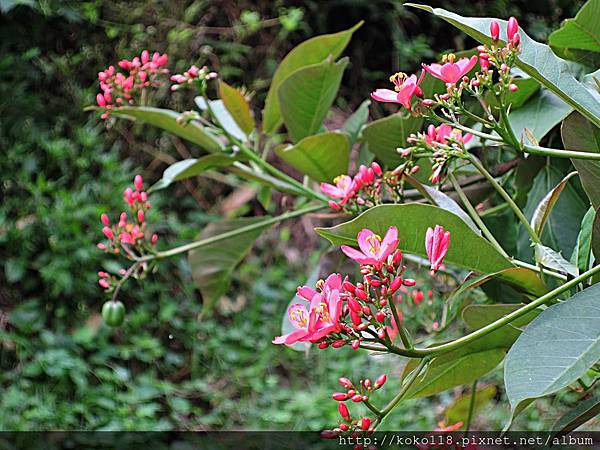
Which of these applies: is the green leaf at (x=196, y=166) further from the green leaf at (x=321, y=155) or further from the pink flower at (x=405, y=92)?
the pink flower at (x=405, y=92)

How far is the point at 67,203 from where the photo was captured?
230 centimetres

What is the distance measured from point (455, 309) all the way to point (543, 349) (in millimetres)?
266

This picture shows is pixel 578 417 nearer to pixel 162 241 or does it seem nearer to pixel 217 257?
pixel 217 257

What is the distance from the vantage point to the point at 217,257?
0.90 metres

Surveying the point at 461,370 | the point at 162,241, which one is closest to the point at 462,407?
the point at 461,370

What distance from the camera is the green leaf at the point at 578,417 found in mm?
457

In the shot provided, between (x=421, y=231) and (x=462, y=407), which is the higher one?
(x=421, y=231)

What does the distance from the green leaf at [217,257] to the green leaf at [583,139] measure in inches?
17.5

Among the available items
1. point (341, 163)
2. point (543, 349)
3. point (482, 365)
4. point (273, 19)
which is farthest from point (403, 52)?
point (543, 349)

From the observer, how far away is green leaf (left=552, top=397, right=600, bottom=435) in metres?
0.46

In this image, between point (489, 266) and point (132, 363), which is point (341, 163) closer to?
point (489, 266)

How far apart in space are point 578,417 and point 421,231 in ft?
0.48

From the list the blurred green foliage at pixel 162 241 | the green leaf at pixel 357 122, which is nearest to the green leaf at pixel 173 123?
the green leaf at pixel 357 122

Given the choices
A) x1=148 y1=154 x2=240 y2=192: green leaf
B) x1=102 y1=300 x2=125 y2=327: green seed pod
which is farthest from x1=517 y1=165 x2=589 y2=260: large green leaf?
x1=102 y1=300 x2=125 y2=327: green seed pod
